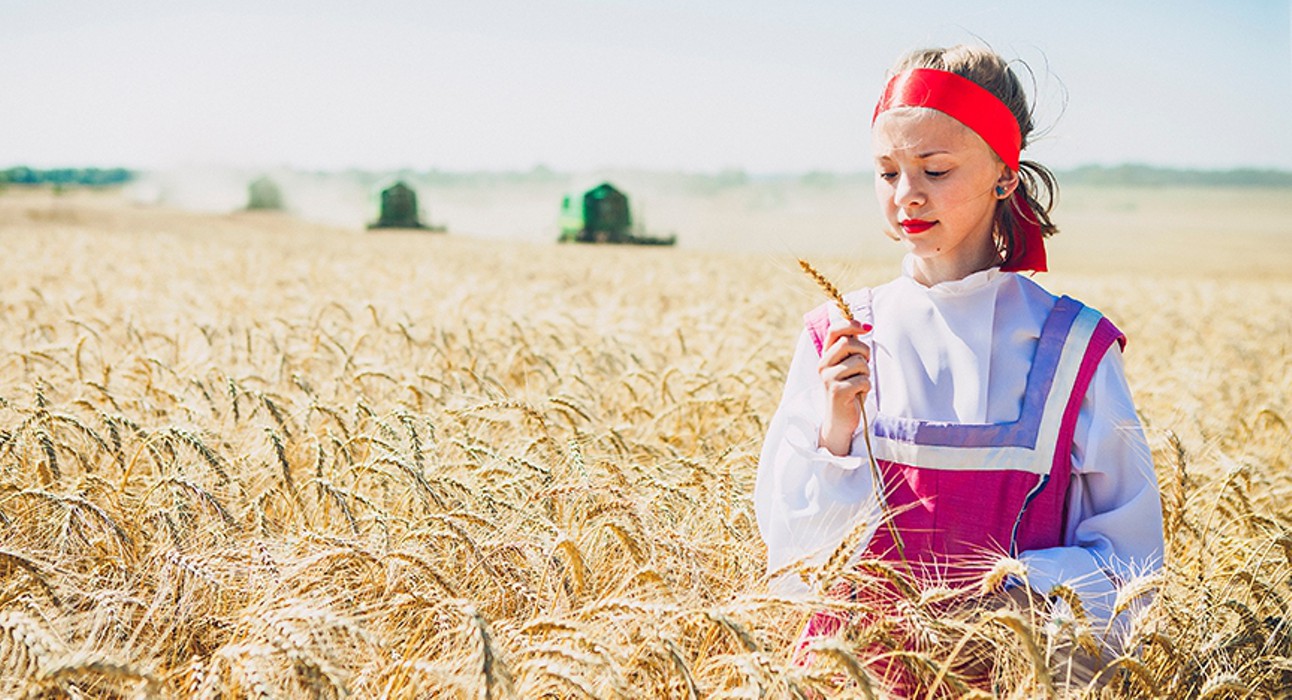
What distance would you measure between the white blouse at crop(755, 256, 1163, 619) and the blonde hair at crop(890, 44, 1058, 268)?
97mm

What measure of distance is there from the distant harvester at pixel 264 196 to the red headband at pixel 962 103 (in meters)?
61.9

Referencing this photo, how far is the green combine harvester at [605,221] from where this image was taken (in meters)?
34.3

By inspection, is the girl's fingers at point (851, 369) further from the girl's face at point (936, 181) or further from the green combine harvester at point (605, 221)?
the green combine harvester at point (605, 221)

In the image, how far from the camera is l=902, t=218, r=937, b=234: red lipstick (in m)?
1.84

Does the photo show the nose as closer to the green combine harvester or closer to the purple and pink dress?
the purple and pink dress

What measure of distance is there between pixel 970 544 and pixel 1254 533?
4.16ft

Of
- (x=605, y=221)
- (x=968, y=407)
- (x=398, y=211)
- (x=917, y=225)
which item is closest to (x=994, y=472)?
(x=968, y=407)

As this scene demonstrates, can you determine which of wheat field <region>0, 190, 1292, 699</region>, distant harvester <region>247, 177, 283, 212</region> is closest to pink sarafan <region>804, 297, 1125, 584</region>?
wheat field <region>0, 190, 1292, 699</region>

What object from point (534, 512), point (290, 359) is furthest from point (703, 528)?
point (290, 359)

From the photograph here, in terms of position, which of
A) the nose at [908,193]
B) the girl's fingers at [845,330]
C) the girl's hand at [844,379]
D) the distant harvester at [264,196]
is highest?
the distant harvester at [264,196]

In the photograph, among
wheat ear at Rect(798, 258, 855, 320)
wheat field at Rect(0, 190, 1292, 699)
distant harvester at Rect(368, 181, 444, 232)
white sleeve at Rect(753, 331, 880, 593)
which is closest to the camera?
wheat field at Rect(0, 190, 1292, 699)

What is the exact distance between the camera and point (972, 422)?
1.79 metres

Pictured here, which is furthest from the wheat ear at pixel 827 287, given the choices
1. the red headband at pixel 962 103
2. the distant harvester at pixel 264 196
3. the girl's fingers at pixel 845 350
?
the distant harvester at pixel 264 196

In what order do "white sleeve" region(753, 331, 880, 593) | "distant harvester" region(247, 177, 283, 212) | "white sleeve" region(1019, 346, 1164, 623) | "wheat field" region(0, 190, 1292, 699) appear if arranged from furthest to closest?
"distant harvester" region(247, 177, 283, 212) < "white sleeve" region(753, 331, 880, 593) < "white sleeve" region(1019, 346, 1164, 623) < "wheat field" region(0, 190, 1292, 699)
